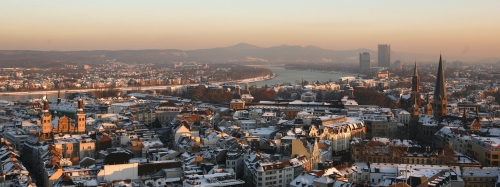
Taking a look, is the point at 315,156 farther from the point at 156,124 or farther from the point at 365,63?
the point at 365,63

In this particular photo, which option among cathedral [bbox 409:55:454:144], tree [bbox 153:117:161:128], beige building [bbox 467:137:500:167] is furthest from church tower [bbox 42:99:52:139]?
cathedral [bbox 409:55:454:144]

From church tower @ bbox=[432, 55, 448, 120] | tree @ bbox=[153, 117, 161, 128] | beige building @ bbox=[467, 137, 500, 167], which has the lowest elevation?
tree @ bbox=[153, 117, 161, 128]

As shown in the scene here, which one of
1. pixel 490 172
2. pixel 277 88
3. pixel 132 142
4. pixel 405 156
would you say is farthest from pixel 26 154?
pixel 277 88

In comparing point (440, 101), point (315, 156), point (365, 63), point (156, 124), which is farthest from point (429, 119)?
point (365, 63)

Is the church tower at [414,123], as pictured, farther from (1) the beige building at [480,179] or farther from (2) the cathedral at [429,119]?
(1) the beige building at [480,179]

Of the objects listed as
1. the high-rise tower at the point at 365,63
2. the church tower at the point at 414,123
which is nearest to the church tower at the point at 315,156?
the church tower at the point at 414,123

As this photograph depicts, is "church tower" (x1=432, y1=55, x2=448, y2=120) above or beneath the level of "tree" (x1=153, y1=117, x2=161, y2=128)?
above

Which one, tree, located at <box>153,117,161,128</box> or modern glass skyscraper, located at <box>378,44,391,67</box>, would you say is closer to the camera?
tree, located at <box>153,117,161,128</box>

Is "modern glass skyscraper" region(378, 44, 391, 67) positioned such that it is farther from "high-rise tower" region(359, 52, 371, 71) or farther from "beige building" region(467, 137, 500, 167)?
"beige building" region(467, 137, 500, 167)

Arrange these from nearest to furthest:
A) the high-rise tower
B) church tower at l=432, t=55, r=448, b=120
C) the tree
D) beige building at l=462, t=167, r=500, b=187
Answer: beige building at l=462, t=167, r=500, b=187 < church tower at l=432, t=55, r=448, b=120 < the tree < the high-rise tower

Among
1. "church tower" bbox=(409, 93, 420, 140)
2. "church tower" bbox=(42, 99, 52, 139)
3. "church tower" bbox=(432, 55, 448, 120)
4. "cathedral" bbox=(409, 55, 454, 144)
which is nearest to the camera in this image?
"church tower" bbox=(42, 99, 52, 139)

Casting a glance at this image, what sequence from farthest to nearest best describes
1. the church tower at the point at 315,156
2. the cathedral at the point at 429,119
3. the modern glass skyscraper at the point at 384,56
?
the modern glass skyscraper at the point at 384,56 < the cathedral at the point at 429,119 < the church tower at the point at 315,156

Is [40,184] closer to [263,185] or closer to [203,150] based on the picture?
[203,150]

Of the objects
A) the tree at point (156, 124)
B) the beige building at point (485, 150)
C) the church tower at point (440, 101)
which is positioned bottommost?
the tree at point (156, 124)
